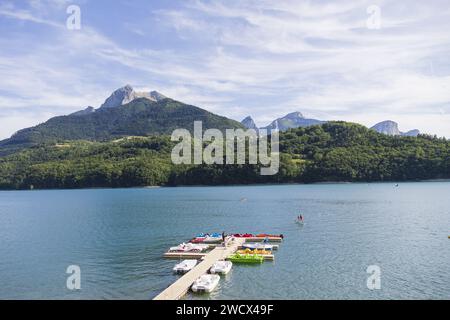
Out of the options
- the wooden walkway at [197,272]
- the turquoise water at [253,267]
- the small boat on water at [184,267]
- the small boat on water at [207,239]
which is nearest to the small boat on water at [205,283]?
the wooden walkway at [197,272]

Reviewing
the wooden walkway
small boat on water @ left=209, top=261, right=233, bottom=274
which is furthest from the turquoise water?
the wooden walkway

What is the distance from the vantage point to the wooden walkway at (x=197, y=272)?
35.9 meters

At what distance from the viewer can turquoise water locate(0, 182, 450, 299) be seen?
131ft

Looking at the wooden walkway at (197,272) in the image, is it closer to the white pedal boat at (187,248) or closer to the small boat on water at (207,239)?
the white pedal boat at (187,248)

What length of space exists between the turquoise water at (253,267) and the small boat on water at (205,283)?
1011 mm

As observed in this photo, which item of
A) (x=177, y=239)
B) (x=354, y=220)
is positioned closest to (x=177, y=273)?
(x=177, y=239)

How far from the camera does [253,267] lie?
162 ft

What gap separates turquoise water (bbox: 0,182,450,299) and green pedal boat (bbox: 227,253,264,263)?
77.9 inches

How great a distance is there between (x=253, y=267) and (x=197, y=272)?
800 cm

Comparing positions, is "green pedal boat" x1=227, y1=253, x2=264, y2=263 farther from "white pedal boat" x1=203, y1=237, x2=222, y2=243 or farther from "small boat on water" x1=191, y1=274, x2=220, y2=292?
"white pedal boat" x1=203, y1=237, x2=222, y2=243

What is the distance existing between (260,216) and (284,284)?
55839 mm

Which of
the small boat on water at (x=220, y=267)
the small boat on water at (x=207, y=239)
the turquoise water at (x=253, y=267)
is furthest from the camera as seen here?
the small boat on water at (x=207, y=239)
